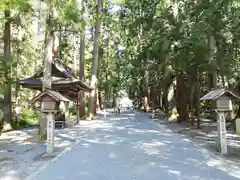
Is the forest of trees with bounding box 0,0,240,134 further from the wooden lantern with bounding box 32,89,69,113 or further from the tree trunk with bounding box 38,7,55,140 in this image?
the wooden lantern with bounding box 32,89,69,113

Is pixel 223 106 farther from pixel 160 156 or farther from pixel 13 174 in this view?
pixel 13 174

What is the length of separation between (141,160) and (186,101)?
44.0 feet

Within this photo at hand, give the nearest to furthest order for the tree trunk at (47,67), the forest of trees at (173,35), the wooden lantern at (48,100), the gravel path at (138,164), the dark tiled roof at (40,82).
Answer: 1. the gravel path at (138,164)
2. the wooden lantern at (48,100)
3. the tree trunk at (47,67)
4. the forest of trees at (173,35)
5. the dark tiled roof at (40,82)

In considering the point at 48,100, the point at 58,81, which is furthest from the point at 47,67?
the point at 58,81

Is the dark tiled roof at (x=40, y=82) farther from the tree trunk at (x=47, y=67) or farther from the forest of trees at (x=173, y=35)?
the tree trunk at (x=47, y=67)

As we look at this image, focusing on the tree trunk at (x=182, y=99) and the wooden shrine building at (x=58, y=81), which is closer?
the wooden shrine building at (x=58, y=81)

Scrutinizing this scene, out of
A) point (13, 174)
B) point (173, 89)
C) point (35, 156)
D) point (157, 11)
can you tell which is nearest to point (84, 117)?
point (173, 89)

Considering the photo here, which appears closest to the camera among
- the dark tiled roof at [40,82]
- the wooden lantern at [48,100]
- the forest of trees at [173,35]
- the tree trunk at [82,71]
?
the wooden lantern at [48,100]

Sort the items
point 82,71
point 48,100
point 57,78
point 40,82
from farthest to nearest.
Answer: point 82,71 < point 57,78 < point 40,82 < point 48,100

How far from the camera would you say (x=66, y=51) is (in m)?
35.0

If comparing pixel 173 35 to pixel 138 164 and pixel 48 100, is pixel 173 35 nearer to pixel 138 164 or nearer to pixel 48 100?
pixel 48 100

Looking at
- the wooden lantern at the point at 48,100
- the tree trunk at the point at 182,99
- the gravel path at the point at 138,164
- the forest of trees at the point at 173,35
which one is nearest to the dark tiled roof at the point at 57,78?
the forest of trees at the point at 173,35

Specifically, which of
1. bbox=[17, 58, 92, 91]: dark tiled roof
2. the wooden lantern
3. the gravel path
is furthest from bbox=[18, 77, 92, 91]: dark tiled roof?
the wooden lantern

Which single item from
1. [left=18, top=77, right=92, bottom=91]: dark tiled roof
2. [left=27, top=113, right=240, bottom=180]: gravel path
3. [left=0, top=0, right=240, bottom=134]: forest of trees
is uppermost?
[left=0, top=0, right=240, bottom=134]: forest of trees
